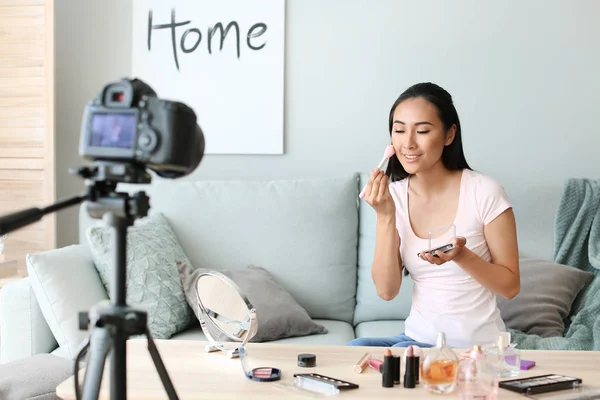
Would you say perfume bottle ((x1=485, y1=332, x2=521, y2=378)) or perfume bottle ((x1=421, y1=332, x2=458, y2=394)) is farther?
perfume bottle ((x1=485, y1=332, x2=521, y2=378))

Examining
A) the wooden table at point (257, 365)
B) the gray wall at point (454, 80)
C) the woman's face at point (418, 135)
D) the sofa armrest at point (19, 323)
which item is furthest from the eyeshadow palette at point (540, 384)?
the gray wall at point (454, 80)

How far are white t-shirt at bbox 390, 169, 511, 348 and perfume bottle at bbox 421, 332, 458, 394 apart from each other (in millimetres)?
535

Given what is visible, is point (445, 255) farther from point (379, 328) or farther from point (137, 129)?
point (137, 129)

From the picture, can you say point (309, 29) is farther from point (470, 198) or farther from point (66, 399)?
point (66, 399)

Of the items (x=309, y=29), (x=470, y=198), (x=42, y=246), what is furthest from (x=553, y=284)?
(x=42, y=246)

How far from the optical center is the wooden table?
1.30 meters

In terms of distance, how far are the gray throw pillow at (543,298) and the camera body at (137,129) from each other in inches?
75.6

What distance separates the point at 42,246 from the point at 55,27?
0.97 m

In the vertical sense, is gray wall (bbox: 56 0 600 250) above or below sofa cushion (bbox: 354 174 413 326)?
above

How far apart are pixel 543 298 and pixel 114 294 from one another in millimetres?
2034

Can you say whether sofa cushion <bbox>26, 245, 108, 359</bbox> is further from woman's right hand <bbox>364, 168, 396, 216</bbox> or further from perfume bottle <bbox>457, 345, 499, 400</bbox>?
perfume bottle <bbox>457, 345, 499, 400</bbox>

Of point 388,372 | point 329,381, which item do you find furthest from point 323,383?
point 388,372

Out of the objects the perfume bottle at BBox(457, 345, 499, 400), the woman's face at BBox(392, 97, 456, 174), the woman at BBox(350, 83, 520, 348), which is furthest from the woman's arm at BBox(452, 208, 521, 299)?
the perfume bottle at BBox(457, 345, 499, 400)

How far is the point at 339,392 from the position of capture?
1.31 meters
